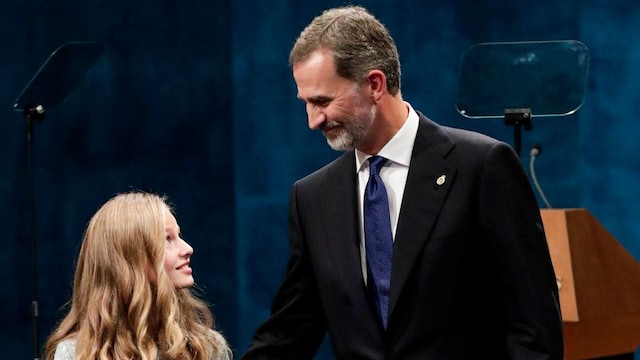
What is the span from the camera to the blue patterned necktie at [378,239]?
8.32ft

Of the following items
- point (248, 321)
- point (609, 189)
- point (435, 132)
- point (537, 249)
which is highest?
point (435, 132)

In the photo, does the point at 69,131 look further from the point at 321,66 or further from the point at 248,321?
the point at 321,66

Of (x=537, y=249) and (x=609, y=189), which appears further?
(x=609, y=189)

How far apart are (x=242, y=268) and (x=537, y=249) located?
3.43 metres

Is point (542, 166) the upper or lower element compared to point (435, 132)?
lower

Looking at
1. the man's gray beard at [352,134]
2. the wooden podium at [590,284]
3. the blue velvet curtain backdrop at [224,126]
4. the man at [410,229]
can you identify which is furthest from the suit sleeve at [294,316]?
the blue velvet curtain backdrop at [224,126]

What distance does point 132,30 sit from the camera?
219 inches

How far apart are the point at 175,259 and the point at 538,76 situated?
2.13 meters

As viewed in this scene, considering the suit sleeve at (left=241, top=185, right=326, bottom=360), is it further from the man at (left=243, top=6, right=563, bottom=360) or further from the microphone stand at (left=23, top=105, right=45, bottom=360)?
the microphone stand at (left=23, top=105, right=45, bottom=360)

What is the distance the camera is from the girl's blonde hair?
275 centimetres

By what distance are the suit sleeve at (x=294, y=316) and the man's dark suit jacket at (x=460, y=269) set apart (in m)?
0.17

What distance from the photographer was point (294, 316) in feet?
9.09

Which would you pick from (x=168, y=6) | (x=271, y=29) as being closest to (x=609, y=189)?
(x=271, y=29)

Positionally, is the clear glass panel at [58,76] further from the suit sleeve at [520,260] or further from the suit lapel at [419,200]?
the suit sleeve at [520,260]
